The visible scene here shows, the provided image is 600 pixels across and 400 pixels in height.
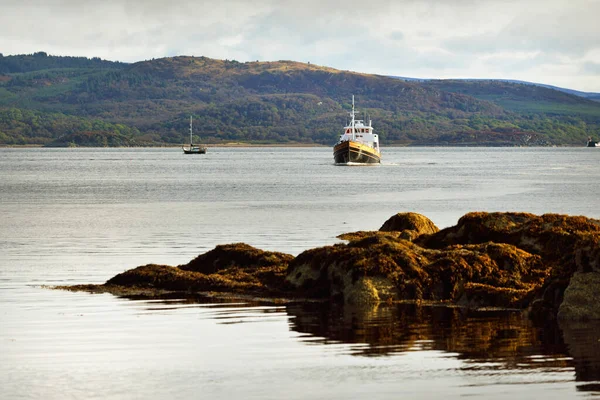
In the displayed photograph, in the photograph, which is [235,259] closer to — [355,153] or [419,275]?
[419,275]

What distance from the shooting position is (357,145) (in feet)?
531

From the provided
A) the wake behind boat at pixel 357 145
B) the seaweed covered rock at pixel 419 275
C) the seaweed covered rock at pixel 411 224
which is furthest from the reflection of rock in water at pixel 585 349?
the wake behind boat at pixel 357 145

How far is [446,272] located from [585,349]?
18.0 ft

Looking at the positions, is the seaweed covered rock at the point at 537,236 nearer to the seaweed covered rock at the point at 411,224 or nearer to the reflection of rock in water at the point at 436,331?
the reflection of rock in water at the point at 436,331

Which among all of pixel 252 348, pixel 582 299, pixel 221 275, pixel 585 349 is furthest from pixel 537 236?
pixel 252 348

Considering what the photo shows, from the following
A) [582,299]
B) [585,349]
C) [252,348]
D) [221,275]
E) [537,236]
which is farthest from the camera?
[221,275]

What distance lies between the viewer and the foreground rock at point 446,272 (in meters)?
19.0

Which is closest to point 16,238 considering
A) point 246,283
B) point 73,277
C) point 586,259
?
point 73,277

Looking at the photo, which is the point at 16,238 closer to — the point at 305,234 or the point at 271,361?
the point at 305,234

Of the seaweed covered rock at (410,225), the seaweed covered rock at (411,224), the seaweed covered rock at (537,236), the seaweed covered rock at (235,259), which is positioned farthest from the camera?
the seaweed covered rock at (411,224)

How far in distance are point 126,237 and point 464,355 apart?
2705 cm

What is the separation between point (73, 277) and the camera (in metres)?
26.8

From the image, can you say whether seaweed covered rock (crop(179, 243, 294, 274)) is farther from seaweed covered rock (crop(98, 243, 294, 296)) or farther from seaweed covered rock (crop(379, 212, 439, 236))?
seaweed covered rock (crop(379, 212, 439, 236))

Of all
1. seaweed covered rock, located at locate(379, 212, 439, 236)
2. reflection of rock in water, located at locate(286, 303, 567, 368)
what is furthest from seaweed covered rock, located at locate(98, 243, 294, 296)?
seaweed covered rock, located at locate(379, 212, 439, 236)
